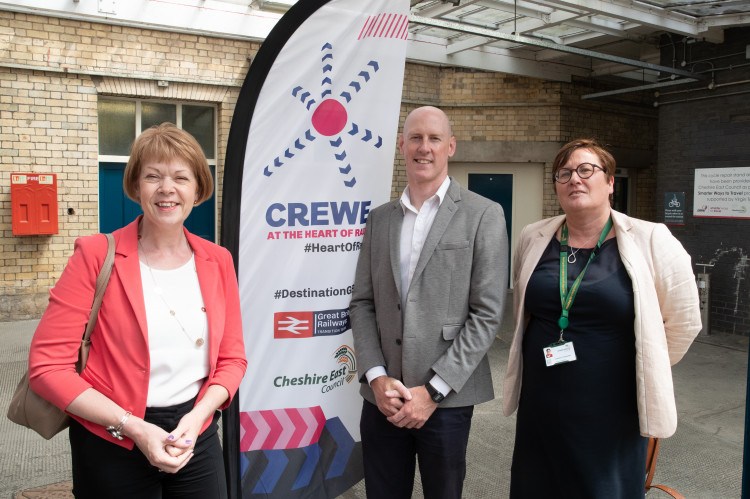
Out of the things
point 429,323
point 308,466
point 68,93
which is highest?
point 68,93

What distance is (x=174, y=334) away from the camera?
1.87 meters

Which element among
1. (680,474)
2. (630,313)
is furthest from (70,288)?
(680,474)

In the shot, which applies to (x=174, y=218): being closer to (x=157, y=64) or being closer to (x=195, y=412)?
(x=195, y=412)

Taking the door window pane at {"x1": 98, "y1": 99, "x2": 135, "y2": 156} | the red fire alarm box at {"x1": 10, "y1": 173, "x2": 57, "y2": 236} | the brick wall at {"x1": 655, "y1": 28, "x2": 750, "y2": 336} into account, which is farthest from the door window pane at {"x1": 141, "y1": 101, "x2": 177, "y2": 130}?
the brick wall at {"x1": 655, "y1": 28, "x2": 750, "y2": 336}

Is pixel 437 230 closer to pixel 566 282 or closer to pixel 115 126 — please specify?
pixel 566 282

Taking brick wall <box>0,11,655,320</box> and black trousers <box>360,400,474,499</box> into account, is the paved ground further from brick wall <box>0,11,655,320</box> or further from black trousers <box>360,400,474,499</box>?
brick wall <box>0,11,655,320</box>

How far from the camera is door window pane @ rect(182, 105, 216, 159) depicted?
9039 mm

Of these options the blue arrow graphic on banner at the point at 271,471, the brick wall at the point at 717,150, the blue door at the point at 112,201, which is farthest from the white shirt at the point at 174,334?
the brick wall at the point at 717,150

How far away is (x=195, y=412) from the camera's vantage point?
185 cm

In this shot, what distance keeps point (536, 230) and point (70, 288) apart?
185cm

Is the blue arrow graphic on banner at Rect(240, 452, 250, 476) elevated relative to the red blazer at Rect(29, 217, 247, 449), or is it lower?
lower

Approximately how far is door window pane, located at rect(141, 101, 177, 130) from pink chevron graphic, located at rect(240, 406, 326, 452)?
688cm

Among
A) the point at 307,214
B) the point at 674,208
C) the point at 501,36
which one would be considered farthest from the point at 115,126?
the point at 674,208

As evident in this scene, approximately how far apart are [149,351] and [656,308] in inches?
71.7
